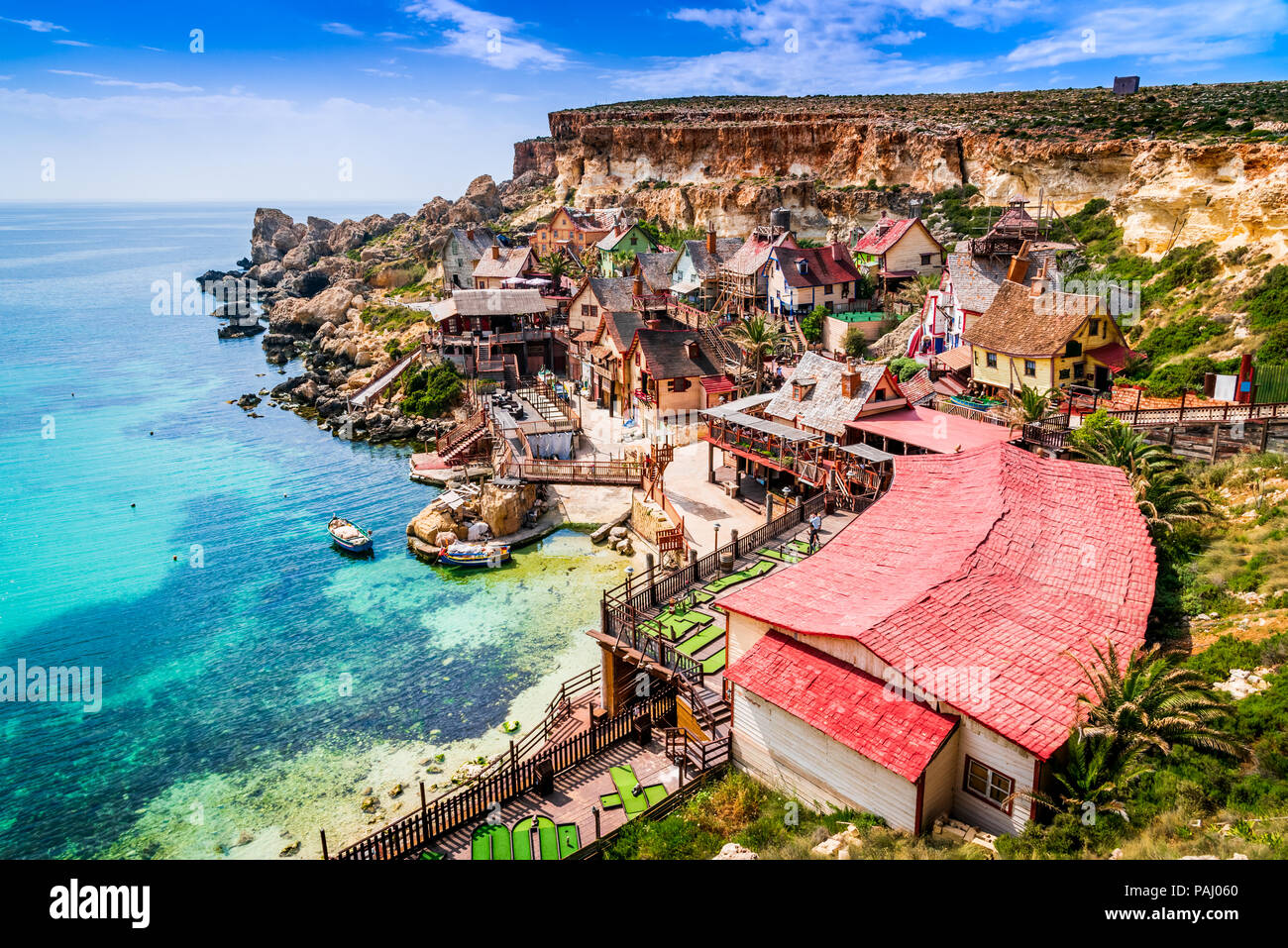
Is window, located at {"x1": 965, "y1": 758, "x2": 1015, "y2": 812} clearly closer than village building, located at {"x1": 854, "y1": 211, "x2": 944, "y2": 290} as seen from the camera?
Yes

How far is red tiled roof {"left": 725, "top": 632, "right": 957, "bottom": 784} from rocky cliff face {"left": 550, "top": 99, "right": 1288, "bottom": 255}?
4195 cm

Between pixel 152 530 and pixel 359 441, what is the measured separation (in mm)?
17827

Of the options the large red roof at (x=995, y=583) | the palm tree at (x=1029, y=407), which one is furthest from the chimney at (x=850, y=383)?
the large red roof at (x=995, y=583)

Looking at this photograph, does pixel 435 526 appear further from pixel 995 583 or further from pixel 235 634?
pixel 995 583

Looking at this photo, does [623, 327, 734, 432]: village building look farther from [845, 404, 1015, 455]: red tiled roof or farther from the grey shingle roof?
[845, 404, 1015, 455]: red tiled roof

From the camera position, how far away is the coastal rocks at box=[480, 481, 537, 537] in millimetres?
43500

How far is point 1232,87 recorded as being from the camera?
82938mm

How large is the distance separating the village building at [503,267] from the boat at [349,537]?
144 feet

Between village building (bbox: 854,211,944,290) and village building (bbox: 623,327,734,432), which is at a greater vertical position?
village building (bbox: 854,211,944,290)

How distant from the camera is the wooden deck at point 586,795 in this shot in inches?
781

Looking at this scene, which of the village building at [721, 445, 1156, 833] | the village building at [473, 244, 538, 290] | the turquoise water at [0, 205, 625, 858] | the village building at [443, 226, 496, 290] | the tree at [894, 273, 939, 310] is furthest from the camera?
the village building at [443, 226, 496, 290]

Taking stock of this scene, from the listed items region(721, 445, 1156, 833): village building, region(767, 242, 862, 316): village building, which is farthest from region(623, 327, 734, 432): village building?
region(721, 445, 1156, 833): village building

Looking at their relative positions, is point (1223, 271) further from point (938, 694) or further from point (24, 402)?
point (24, 402)

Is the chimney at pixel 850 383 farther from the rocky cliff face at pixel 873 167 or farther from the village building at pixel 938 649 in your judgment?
the rocky cliff face at pixel 873 167
